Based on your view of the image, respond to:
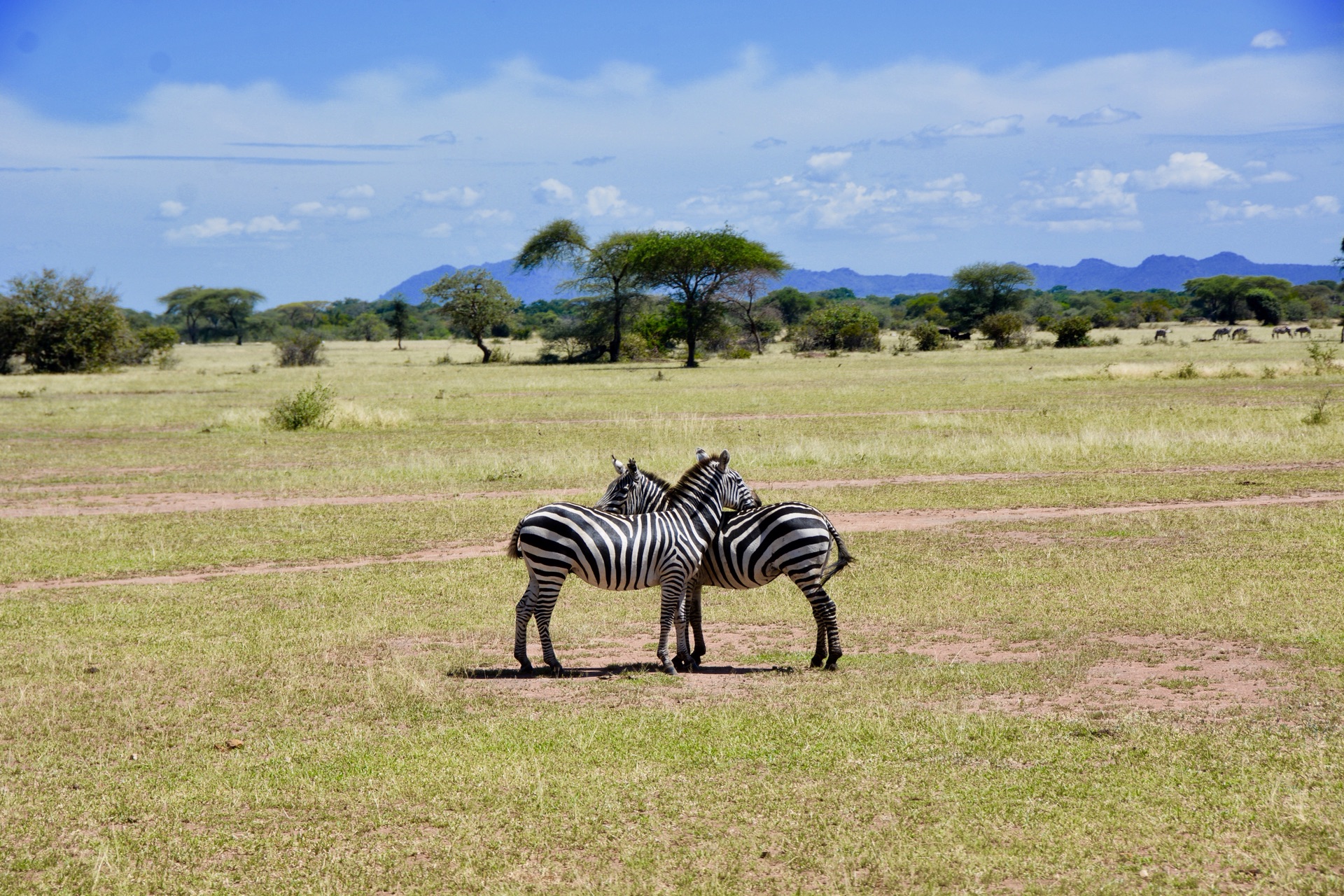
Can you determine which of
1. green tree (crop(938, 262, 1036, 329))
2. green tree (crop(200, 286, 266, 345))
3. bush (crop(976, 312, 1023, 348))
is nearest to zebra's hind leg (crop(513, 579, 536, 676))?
Result: bush (crop(976, 312, 1023, 348))

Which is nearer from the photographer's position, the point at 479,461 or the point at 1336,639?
the point at 1336,639

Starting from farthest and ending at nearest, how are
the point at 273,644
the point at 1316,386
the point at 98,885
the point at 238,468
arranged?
1. the point at 1316,386
2. the point at 238,468
3. the point at 273,644
4. the point at 98,885

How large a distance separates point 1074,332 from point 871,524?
62616 millimetres

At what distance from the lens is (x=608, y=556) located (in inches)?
384

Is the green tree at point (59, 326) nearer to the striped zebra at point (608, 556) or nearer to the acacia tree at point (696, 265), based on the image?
the acacia tree at point (696, 265)

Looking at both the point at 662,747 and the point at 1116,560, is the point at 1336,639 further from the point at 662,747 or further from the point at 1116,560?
the point at 662,747

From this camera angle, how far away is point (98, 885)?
19.7 ft

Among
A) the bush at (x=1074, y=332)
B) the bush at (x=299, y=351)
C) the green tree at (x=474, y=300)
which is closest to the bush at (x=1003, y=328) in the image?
the bush at (x=1074, y=332)

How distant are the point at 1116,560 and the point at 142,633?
11.4 metres

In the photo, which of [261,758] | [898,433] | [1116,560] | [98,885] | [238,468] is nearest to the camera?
[98,885]

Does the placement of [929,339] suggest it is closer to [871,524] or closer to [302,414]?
[302,414]

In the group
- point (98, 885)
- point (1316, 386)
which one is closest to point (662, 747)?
point (98, 885)

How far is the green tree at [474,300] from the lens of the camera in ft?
273

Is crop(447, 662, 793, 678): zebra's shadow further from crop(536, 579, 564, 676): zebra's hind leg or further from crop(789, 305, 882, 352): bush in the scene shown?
crop(789, 305, 882, 352): bush
